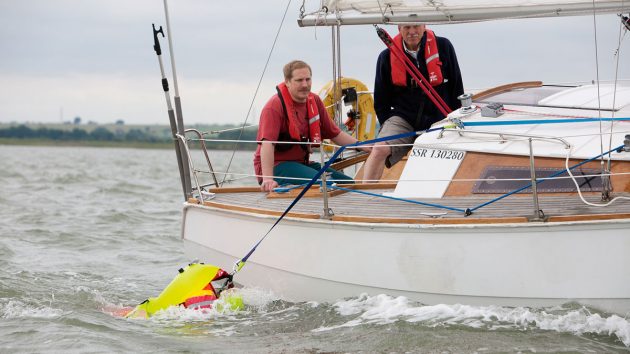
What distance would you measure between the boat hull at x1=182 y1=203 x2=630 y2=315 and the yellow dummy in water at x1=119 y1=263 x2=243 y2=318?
13.4 inches

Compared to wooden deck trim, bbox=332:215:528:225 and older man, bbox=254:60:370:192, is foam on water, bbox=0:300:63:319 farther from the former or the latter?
wooden deck trim, bbox=332:215:528:225

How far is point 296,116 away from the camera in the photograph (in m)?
8.48

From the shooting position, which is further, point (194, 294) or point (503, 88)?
point (503, 88)

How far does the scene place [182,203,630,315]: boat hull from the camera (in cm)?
595

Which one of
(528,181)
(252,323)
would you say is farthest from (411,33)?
(252,323)

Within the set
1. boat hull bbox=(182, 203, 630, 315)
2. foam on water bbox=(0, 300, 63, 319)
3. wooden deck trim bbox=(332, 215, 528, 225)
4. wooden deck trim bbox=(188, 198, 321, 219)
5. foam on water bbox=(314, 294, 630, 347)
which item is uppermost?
wooden deck trim bbox=(332, 215, 528, 225)

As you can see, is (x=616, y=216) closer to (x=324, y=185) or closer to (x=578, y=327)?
(x=578, y=327)

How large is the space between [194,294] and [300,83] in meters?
2.02

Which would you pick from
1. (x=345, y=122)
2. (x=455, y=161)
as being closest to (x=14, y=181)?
(x=345, y=122)

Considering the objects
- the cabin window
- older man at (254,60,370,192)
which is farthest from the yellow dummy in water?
the cabin window

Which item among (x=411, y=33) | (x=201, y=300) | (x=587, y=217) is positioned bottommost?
(x=201, y=300)

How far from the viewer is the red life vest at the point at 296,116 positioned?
8414mm

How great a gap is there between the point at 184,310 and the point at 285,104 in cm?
201

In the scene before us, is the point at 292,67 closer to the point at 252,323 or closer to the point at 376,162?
the point at 376,162
